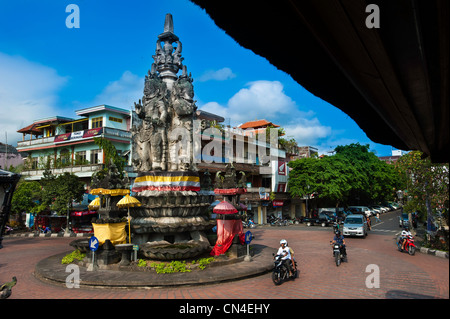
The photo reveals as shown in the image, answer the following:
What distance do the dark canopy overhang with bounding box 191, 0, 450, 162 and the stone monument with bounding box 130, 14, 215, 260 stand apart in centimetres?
1033

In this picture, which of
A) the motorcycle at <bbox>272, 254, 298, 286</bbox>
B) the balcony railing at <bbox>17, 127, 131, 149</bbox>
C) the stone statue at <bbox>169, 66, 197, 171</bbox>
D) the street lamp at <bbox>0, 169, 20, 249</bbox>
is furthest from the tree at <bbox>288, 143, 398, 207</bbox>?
the street lamp at <bbox>0, 169, 20, 249</bbox>

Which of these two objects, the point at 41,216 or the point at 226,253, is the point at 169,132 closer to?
the point at 226,253

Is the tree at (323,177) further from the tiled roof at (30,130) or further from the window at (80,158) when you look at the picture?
the tiled roof at (30,130)

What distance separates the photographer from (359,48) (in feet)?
6.91

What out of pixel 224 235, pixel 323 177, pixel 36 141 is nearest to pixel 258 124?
pixel 323 177

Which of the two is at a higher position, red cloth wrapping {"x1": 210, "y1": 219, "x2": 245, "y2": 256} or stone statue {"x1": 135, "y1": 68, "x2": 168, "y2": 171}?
stone statue {"x1": 135, "y1": 68, "x2": 168, "y2": 171}

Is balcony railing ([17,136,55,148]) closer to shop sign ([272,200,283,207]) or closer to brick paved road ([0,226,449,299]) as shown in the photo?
brick paved road ([0,226,449,299])

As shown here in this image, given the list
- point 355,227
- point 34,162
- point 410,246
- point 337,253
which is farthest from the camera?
point 34,162

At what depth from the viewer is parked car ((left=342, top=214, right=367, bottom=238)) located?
21.6m

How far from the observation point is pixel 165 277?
10.2 m

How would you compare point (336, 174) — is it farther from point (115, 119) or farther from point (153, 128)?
point (153, 128)

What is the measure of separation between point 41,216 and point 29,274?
19859mm

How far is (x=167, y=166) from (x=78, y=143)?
22248 millimetres
